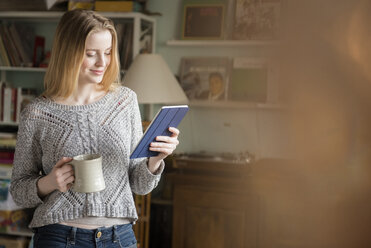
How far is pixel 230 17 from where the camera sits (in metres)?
2.33

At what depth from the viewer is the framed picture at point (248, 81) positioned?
2277mm

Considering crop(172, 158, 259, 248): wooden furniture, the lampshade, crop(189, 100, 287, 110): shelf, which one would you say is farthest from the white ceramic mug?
crop(189, 100, 287, 110): shelf

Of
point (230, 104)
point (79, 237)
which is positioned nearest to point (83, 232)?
point (79, 237)

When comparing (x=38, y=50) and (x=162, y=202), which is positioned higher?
(x=38, y=50)

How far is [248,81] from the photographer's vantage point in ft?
7.61

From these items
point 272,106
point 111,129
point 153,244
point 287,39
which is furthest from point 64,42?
point 153,244

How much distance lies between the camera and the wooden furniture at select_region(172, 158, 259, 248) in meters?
2.09

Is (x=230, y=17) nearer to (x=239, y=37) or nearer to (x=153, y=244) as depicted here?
(x=239, y=37)

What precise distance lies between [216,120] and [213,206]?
18.2 inches

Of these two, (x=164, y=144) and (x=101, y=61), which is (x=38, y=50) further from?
(x=164, y=144)

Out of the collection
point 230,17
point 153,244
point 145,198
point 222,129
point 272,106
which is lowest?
point 153,244

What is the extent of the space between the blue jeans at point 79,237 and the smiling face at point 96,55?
0.31 m

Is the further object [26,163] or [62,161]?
[26,163]

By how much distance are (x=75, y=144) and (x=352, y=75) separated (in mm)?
604
